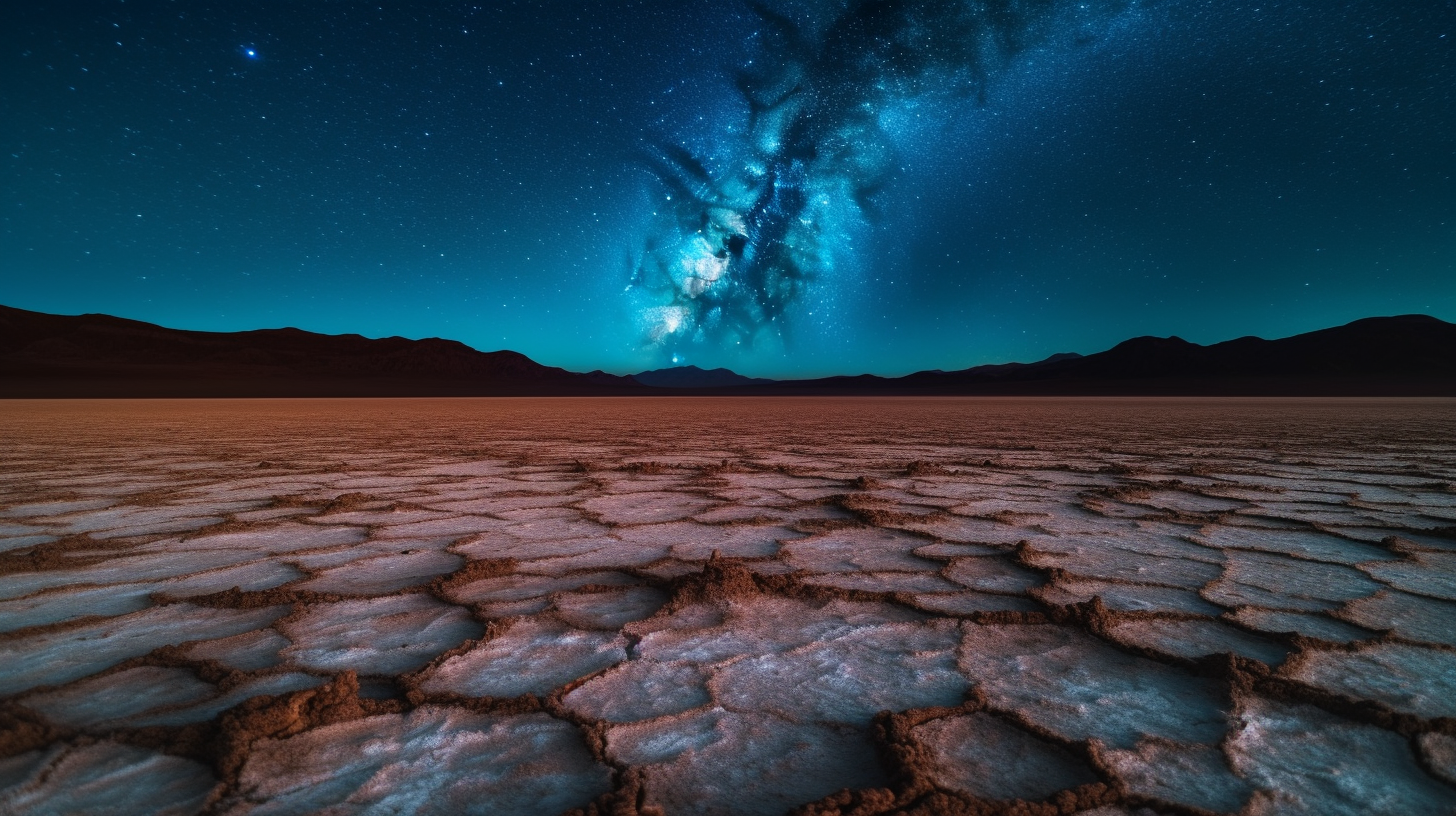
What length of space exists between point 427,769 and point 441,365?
219 ft

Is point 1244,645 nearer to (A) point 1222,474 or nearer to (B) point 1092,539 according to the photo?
(B) point 1092,539

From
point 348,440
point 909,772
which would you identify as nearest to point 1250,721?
point 909,772

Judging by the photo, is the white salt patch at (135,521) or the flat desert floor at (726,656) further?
the white salt patch at (135,521)

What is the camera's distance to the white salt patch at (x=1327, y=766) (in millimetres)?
731

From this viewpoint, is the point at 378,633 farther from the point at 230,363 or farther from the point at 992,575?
the point at 230,363

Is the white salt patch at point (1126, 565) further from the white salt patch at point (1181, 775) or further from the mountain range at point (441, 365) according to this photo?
the mountain range at point (441, 365)

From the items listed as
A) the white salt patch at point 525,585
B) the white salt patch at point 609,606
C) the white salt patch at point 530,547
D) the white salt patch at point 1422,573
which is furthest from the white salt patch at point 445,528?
the white salt patch at point 1422,573

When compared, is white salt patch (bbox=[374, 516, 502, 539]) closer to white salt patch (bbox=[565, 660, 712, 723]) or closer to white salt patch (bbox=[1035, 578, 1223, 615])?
white salt patch (bbox=[565, 660, 712, 723])

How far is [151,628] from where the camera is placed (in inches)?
50.4

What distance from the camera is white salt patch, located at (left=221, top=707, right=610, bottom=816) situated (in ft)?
2.40

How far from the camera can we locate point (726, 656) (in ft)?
3.82

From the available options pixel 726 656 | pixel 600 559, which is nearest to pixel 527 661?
pixel 726 656

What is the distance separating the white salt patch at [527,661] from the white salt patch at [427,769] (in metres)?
0.09

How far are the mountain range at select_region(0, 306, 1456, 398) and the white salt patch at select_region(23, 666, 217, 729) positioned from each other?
1455 inches
